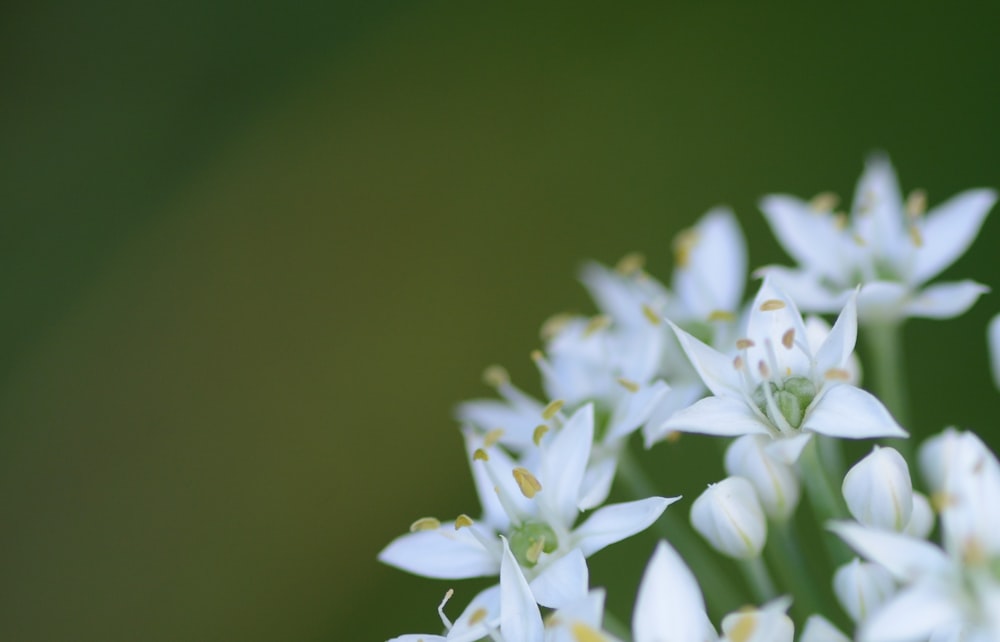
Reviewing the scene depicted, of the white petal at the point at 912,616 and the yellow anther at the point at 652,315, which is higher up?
the yellow anther at the point at 652,315

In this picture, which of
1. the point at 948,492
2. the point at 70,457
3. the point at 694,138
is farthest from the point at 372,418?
the point at 948,492

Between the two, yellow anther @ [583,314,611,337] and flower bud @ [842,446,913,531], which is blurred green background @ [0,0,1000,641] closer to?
yellow anther @ [583,314,611,337]

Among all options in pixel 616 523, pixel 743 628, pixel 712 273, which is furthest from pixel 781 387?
pixel 712 273

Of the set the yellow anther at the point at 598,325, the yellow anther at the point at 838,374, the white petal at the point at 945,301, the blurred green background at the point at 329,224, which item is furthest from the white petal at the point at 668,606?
the blurred green background at the point at 329,224

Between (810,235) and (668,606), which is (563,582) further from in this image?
(810,235)

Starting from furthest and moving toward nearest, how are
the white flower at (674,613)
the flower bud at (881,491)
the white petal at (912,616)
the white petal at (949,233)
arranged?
1. the white petal at (949,233)
2. the flower bud at (881,491)
3. the white flower at (674,613)
4. the white petal at (912,616)

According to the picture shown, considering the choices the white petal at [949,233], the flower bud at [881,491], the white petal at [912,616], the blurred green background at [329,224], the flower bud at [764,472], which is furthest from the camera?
the blurred green background at [329,224]

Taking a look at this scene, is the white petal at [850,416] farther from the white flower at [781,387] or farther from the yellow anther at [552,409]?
the yellow anther at [552,409]

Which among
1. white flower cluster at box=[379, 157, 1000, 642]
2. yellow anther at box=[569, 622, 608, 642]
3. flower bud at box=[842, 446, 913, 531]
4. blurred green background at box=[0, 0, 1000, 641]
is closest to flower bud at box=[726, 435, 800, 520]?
white flower cluster at box=[379, 157, 1000, 642]
